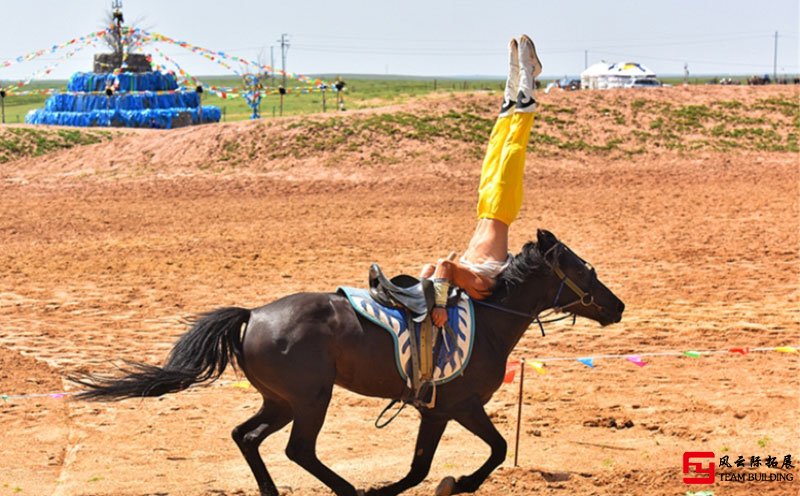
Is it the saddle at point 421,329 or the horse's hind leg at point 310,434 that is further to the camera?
the saddle at point 421,329

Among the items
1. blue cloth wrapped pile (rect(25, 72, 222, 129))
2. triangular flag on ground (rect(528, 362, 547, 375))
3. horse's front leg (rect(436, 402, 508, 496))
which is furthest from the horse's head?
blue cloth wrapped pile (rect(25, 72, 222, 129))

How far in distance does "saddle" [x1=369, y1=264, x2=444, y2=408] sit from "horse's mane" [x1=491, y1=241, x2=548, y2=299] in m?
0.60

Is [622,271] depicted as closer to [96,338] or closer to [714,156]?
[96,338]

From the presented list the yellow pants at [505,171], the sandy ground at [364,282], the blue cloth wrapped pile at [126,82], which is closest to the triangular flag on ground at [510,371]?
the sandy ground at [364,282]

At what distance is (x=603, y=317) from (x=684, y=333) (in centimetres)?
556

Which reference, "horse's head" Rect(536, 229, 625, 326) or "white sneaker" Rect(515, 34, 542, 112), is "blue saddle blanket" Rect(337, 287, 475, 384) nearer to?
"horse's head" Rect(536, 229, 625, 326)

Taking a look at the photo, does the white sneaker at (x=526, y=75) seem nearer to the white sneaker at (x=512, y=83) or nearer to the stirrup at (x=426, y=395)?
the white sneaker at (x=512, y=83)

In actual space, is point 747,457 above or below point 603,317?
below

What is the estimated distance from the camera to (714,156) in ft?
98.7

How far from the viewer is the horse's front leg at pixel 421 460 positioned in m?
7.36

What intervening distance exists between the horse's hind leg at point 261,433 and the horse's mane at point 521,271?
174 centimetres

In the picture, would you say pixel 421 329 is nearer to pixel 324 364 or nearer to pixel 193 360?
pixel 324 364

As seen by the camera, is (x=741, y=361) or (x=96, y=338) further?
(x=96, y=338)

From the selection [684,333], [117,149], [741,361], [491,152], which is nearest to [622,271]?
[684,333]
